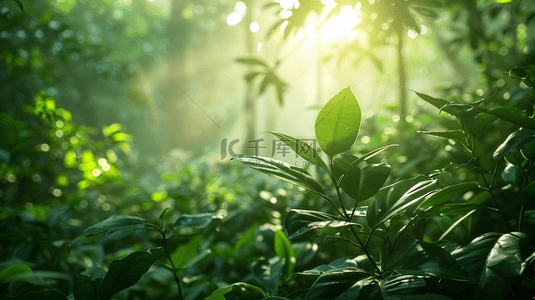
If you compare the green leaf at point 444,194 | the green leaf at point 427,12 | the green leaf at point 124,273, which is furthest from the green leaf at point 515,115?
the green leaf at point 124,273

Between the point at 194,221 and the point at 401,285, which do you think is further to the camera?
the point at 194,221

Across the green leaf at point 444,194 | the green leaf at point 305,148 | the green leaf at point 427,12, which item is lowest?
the green leaf at point 444,194

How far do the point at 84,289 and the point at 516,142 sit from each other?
0.67m

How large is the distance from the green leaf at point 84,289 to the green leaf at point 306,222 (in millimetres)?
326

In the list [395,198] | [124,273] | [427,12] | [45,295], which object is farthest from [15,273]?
[427,12]

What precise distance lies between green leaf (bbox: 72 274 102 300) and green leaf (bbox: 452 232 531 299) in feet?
1.77

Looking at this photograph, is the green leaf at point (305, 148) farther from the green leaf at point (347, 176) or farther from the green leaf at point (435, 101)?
the green leaf at point (435, 101)

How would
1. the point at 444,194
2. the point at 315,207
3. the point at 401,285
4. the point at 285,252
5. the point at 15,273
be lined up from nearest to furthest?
the point at 401,285
the point at 444,194
the point at 15,273
the point at 285,252
the point at 315,207

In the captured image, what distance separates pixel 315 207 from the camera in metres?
0.99

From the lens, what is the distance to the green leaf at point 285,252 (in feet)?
2.19

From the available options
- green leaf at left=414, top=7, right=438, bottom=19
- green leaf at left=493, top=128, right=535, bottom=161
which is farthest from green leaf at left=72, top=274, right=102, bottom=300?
green leaf at left=414, top=7, right=438, bottom=19

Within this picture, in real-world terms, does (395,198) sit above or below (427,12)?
below

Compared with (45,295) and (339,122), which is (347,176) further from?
(45,295)

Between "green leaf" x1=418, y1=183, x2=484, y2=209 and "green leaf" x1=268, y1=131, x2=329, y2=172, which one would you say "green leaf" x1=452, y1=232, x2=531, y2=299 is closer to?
"green leaf" x1=418, y1=183, x2=484, y2=209
